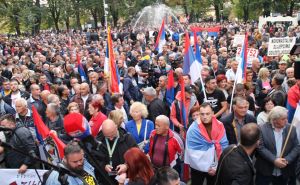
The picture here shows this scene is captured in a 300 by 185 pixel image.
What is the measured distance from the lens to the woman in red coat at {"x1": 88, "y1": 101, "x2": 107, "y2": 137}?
251 inches

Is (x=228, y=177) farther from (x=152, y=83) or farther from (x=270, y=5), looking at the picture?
(x=270, y=5)

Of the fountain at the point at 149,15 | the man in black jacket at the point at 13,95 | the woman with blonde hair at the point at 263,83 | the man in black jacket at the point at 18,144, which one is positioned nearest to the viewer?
the man in black jacket at the point at 18,144

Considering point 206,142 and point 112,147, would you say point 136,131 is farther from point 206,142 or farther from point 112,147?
point 206,142

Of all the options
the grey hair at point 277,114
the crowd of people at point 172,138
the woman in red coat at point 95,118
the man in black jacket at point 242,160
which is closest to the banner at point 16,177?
the crowd of people at point 172,138

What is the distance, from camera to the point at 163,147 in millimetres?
5770

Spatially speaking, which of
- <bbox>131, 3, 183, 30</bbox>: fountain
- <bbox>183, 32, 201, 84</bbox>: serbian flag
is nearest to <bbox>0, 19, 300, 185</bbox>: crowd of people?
<bbox>183, 32, 201, 84</bbox>: serbian flag

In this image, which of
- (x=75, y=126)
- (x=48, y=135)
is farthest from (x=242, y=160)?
(x=48, y=135)

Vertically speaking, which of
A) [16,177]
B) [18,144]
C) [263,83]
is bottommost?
[16,177]

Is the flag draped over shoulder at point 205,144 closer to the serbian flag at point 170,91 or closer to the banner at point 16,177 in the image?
the banner at point 16,177

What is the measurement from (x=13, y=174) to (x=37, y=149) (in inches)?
33.4

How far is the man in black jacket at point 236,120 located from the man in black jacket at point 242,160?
5.12 feet

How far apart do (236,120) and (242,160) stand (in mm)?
1790

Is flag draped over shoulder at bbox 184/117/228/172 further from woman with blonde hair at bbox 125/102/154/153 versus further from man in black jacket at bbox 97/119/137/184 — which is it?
woman with blonde hair at bbox 125/102/154/153

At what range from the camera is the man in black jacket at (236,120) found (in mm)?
5926
